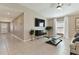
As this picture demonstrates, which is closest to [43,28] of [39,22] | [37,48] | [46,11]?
[39,22]

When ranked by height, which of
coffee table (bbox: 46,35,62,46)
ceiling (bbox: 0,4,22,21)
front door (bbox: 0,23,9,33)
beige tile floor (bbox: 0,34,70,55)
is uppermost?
ceiling (bbox: 0,4,22,21)

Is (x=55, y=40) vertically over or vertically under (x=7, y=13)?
under

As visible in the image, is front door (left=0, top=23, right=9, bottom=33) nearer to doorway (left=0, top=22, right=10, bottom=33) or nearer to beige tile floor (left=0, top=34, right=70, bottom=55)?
doorway (left=0, top=22, right=10, bottom=33)

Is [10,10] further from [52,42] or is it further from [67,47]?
[67,47]

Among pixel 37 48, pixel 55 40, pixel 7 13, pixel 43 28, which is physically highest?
pixel 7 13

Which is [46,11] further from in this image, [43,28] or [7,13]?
[7,13]

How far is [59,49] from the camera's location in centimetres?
194

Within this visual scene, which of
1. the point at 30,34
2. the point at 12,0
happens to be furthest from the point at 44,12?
the point at 12,0

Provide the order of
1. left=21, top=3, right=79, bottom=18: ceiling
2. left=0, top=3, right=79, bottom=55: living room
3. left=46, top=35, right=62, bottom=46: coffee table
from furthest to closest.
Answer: left=46, top=35, right=62, bottom=46: coffee table < left=0, top=3, right=79, bottom=55: living room < left=21, top=3, right=79, bottom=18: ceiling

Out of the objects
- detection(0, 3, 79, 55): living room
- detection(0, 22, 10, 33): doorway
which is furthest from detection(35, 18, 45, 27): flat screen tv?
detection(0, 22, 10, 33): doorway

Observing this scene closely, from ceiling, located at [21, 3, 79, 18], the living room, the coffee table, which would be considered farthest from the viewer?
the coffee table

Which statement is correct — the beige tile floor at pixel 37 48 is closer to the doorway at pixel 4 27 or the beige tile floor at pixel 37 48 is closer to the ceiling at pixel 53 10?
the doorway at pixel 4 27

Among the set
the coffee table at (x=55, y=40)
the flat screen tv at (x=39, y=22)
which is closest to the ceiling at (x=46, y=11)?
the flat screen tv at (x=39, y=22)

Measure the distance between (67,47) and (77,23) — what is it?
1.81 ft
